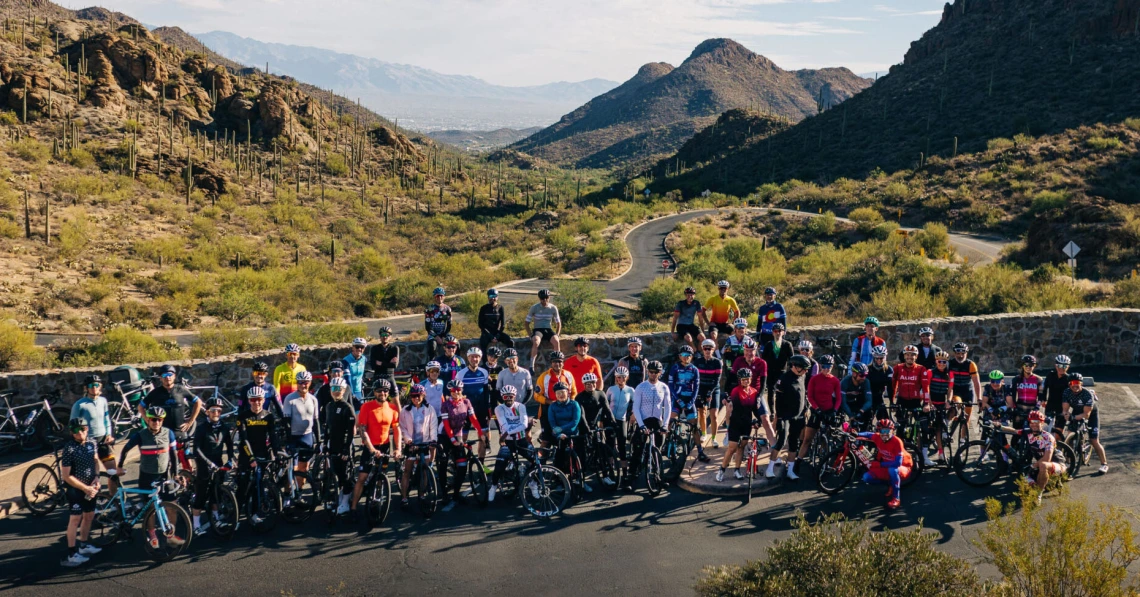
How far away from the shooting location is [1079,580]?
612 centimetres

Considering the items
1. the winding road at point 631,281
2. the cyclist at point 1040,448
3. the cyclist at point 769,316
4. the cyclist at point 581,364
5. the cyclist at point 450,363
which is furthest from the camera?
the winding road at point 631,281

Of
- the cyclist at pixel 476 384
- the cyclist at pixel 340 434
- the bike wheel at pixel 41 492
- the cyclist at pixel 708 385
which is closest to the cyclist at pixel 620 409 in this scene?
the cyclist at pixel 708 385

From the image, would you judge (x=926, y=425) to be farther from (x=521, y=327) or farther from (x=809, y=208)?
(x=809, y=208)

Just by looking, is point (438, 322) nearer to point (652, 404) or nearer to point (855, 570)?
point (652, 404)

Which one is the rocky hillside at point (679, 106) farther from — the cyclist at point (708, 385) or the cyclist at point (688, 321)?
the cyclist at point (708, 385)

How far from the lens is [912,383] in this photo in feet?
34.4

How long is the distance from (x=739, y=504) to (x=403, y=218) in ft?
169

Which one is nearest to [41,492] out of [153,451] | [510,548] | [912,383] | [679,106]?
[153,451]

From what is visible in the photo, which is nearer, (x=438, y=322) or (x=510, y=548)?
(x=510, y=548)

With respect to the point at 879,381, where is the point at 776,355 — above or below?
above

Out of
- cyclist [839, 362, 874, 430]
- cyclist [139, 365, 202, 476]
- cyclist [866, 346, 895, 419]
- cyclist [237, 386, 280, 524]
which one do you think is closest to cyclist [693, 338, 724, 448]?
cyclist [839, 362, 874, 430]

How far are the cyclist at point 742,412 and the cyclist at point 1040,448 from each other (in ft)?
9.99

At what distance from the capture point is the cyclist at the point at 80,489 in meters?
8.27

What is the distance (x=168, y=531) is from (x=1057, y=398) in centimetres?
1077
